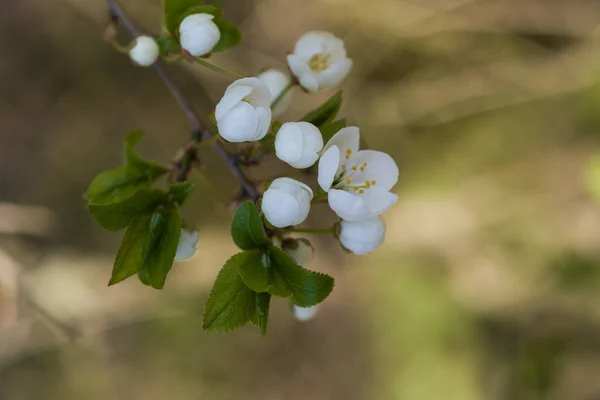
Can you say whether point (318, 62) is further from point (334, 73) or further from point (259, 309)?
point (259, 309)

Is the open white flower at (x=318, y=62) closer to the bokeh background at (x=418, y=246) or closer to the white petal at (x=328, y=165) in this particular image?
the white petal at (x=328, y=165)

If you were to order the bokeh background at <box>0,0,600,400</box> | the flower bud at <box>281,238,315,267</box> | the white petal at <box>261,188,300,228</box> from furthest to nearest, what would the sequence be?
the bokeh background at <box>0,0,600,400</box>, the flower bud at <box>281,238,315,267</box>, the white petal at <box>261,188,300,228</box>

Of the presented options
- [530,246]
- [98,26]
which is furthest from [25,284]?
[530,246]

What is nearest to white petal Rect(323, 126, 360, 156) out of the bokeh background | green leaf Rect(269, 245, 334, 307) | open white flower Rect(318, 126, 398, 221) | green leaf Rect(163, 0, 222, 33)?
open white flower Rect(318, 126, 398, 221)

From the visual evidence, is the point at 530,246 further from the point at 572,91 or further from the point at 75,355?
the point at 75,355

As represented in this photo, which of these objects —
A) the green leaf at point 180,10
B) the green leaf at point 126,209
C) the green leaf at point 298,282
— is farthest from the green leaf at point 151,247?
the green leaf at point 180,10

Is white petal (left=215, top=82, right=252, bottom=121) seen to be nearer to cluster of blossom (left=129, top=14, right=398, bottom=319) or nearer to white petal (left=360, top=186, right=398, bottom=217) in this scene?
cluster of blossom (left=129, top=14, right=398, bottom=319)

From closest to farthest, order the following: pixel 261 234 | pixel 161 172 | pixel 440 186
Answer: pixel 261 234 → pixel 161 172 → pixel 440 186
